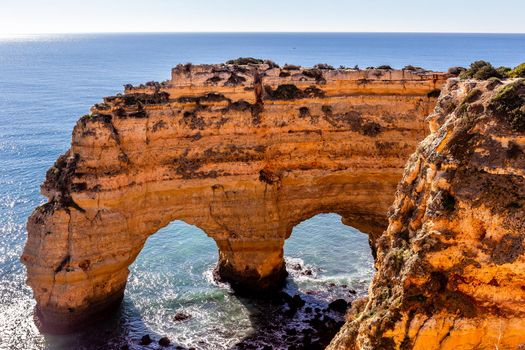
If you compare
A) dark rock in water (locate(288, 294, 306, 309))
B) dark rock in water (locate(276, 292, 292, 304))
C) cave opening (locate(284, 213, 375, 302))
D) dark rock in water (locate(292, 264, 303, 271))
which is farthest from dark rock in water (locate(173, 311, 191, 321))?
dark rock in water (locate(292, 264, 303, 271))

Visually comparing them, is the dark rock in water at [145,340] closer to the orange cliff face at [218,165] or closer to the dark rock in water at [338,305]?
the orange cliff face at [218,165]

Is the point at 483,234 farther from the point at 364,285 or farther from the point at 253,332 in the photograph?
the point at 364,285

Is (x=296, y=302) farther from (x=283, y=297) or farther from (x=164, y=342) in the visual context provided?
(x=164, y=342)

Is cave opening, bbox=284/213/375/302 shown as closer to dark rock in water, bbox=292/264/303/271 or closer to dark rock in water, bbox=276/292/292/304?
dark rock in water, bbox=292/264/303/271

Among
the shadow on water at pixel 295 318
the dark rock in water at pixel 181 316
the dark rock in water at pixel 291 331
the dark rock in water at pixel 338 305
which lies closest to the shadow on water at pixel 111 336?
the dark rock in water at pixel 181 316

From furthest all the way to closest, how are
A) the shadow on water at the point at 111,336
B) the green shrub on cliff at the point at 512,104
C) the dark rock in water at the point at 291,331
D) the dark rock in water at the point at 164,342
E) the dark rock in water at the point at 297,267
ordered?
the dark rock in water at the point at 297,267 → the dark rock in water at the point at 291,331 → the dark rock in water at the point at 164,342 → the shadow on water at the point at 111,336 → the green shrub on cliff at the point at 512,104

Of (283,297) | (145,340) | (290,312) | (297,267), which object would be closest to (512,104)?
(290,312)
